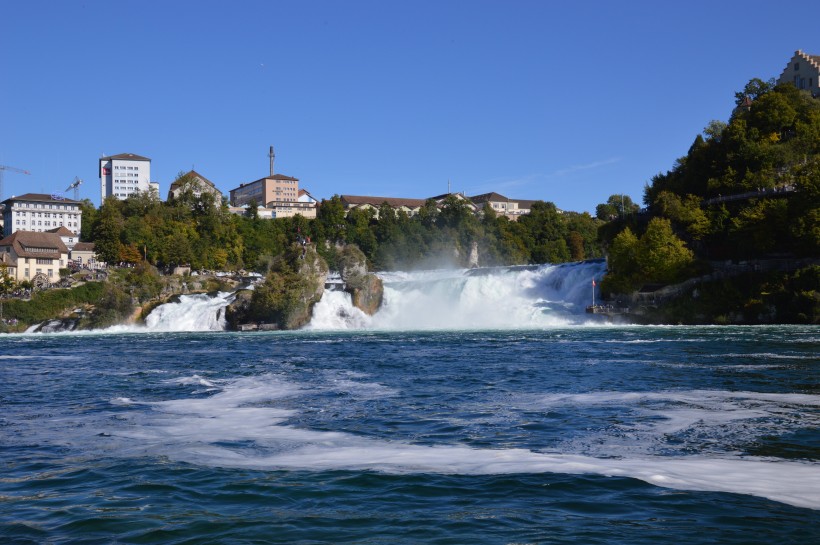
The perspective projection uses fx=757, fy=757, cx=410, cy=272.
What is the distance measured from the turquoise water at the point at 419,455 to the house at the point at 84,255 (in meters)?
72.4

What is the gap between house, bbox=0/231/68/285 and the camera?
273 ft

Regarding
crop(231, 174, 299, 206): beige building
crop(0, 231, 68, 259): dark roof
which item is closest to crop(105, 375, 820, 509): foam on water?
crop(0, 231, 68, 259): dark roof

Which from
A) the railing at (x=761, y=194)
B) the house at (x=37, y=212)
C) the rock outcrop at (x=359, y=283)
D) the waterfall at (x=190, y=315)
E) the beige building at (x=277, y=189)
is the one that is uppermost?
the beige building at (x=277, y=189)

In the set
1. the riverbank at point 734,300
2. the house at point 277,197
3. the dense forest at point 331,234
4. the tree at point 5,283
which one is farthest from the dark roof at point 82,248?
the riverbank at point 734,300

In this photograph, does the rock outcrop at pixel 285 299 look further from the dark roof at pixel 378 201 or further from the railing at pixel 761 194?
the dark roof at pixel 378 201

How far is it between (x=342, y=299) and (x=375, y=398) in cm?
4243

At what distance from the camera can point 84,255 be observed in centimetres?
9350

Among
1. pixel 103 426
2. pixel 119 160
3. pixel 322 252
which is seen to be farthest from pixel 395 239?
pixel 103 426

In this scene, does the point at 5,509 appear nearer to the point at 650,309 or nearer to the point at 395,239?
the point at 650,309

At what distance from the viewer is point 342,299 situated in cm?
6028

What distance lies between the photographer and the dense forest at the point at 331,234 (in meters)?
89.5

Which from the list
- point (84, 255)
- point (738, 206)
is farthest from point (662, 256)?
point (84, 255)

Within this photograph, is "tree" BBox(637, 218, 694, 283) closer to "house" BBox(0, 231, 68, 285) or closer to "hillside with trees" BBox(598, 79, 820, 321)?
"hillside with trees" BBox(598, 79, 820, 321)

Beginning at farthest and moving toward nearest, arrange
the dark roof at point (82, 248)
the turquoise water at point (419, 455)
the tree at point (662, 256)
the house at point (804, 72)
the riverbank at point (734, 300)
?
1. the dark roof at point (82, 248)
2. the house at point (804, 72)
3. the tree at point (662, 256)
4. the riverbank at point (734, 300)
5. the turquoise water at point (419, 455)
